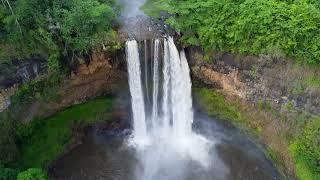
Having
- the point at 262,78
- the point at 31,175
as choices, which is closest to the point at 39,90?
the point at 31,175

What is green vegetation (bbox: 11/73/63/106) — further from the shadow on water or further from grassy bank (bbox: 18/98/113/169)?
the shadow on water

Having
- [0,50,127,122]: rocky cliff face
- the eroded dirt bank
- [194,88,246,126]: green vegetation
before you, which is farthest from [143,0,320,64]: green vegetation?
[0,50,127,122]: rocky cliff face

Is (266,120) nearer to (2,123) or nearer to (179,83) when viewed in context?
(179,83)

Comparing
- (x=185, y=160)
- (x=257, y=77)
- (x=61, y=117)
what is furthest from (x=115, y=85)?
(x=257, y=77)

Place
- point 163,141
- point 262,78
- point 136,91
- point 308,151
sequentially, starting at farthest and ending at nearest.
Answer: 1. point 163,141
2. point 136,91
3. point 262,78
4. point 308,151

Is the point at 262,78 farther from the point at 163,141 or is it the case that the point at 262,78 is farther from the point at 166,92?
the point at 163,141

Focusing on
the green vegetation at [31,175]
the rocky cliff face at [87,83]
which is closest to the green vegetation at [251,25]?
the rocky cliff face at [87,83]
